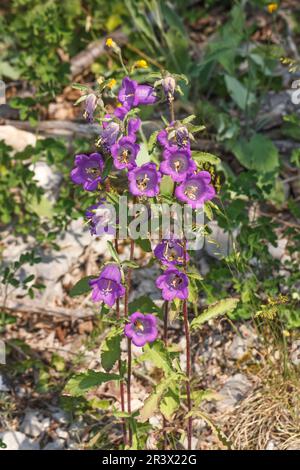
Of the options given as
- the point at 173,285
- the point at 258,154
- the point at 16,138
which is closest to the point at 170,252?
the point at 173,285

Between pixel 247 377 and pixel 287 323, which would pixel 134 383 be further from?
pixel 287 323

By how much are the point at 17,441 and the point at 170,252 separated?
1344 mm

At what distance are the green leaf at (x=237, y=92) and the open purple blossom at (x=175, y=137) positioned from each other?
1950mm

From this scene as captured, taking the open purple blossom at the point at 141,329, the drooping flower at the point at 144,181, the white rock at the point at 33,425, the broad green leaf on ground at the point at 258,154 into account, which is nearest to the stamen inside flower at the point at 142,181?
the drooping flower at the point at 144,181

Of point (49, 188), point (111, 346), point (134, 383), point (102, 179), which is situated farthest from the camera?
point (49, 188)

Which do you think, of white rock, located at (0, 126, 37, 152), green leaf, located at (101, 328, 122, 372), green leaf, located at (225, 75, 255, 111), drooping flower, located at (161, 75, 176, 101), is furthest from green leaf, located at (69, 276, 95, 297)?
green leaf, located at (225, 75, 255, 111)

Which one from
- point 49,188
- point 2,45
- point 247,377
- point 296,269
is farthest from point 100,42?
point 247,377

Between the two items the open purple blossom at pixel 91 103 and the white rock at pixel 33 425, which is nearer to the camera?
the open purple blossom at pixel 91 103

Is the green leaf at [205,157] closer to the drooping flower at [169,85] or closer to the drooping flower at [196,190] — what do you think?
the drooping flower at [196,190]

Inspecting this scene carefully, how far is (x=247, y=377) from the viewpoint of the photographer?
367 cm

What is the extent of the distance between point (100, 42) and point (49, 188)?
1202 mm

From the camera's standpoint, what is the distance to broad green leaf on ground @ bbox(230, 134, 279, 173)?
4289 mm

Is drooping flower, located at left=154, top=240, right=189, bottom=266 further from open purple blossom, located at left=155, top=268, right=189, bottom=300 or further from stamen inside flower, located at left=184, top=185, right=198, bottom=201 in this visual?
stamen inside flower, located at left=184, top=185, right=198, bottom=201

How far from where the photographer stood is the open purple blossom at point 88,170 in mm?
2791
